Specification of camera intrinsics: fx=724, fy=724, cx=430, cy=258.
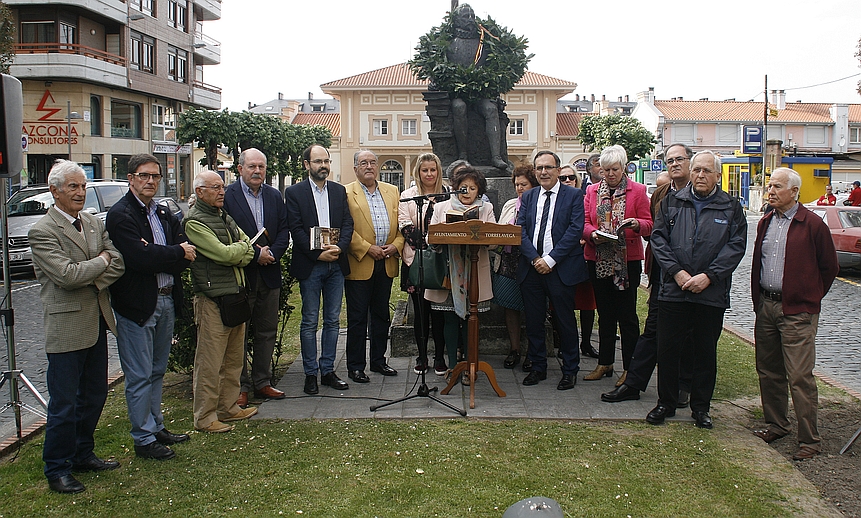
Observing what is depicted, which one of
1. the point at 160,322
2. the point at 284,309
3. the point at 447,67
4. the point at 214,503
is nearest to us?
the point at 214,503

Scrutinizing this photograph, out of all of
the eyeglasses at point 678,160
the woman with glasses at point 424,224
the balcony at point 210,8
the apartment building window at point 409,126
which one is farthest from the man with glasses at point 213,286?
the apartment building window at point 409,126

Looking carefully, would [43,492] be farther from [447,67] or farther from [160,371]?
[447,67]

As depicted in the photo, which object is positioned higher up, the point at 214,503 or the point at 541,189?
the point at 541,189

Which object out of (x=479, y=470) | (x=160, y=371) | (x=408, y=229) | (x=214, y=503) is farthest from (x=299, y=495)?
(x=408, y=229)

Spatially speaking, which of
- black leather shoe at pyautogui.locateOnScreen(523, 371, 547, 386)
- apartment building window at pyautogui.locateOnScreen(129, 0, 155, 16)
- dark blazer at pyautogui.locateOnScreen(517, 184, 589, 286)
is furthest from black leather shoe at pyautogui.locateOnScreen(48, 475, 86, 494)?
apartment building window at pyautogui.locateOnScreen(129, 0, 155, 16)

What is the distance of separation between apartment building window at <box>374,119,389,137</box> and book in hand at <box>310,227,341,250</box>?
168 ft

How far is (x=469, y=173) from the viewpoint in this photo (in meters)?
6.23

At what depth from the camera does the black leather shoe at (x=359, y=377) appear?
6469 millimetres

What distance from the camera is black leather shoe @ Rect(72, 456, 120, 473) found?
15.0 ft

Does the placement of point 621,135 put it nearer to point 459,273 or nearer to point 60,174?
point 459,273

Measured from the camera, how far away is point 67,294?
14.0 ft

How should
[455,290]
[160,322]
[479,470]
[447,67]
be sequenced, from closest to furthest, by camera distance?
[479,470], [160,322], [455,290], [447,67]

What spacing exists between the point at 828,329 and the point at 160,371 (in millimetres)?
8396

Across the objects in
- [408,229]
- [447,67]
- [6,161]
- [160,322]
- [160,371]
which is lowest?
[160,371]
